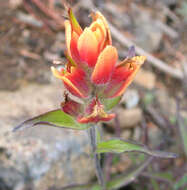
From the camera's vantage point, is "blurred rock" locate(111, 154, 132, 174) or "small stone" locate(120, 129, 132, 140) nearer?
"blurred rock" locate(111, 154, 132, 174)

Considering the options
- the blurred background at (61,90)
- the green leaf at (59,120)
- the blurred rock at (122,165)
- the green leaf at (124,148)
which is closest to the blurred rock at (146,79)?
the blurred background at (61,90)

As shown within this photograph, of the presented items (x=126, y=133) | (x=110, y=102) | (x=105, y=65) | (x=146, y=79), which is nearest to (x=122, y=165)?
(x=126, y=133)

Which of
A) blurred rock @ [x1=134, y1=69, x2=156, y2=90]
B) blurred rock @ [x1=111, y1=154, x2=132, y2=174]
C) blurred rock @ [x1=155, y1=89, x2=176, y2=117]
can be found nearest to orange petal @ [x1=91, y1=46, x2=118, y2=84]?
blurred rock @ [x1=111, y1=154, x2=132, y2=174]

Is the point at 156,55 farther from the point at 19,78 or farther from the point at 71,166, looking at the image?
the point at 71,166

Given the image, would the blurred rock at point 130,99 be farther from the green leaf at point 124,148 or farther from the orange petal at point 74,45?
the orange petal at point 74,45

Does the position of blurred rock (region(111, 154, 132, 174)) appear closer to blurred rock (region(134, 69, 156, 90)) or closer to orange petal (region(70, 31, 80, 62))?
blurred rock (region(134, 69, 156, 90))

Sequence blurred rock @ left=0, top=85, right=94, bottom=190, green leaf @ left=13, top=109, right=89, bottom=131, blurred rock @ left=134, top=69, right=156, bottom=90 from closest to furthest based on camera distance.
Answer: green leaf @ left=13, top=109, right=89, bottom=131 < blurred rock @ left=0, top=85, right=94, bottom=190 < blurred rock @ left=134, top=69, right=156, bottom=90
